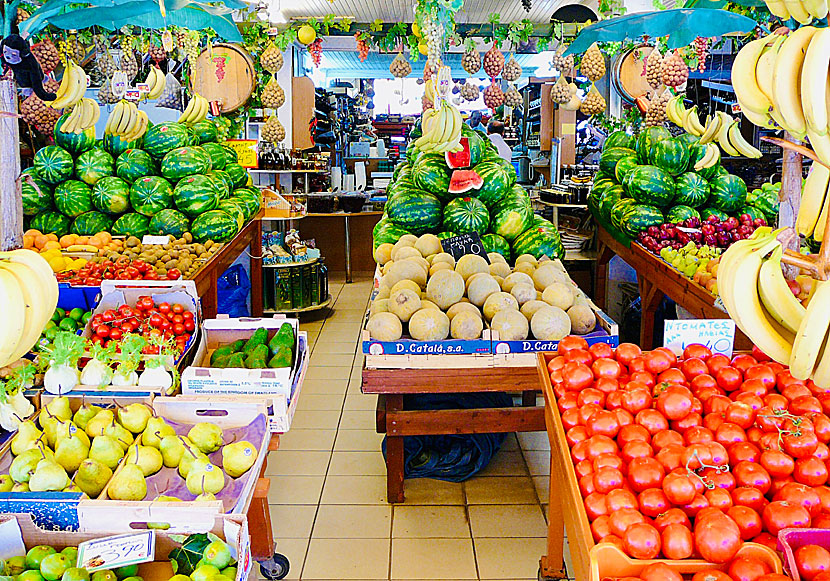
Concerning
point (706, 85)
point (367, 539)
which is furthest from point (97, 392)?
point (706, 85)

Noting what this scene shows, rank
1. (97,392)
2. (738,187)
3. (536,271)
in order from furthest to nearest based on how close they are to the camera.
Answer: (738,187) < (536,271) < (97,392)

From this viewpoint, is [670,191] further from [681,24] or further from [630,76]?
[681,24]

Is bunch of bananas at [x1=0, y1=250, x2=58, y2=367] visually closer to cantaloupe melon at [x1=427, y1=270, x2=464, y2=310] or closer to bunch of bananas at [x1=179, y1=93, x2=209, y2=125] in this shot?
cantaloupe melon at [x1=427, y1=270, x2=464, y2=310]

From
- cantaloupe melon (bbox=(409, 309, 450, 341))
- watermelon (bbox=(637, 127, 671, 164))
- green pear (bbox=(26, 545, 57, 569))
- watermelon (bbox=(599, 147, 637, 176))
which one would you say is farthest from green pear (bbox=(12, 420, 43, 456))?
watermelon (bbox=(599, 147, 637, 176))

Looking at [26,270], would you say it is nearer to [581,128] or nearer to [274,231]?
[274,231]

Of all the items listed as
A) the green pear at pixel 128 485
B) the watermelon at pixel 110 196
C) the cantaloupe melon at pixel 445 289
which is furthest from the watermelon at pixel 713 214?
the green pear at pixel 128 485

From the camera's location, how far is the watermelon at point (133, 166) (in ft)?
17.7

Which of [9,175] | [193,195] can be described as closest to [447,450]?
[9,175]

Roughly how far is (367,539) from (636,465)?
A: 157 centimetres

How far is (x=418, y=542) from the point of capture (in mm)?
3072

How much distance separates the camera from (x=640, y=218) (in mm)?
5367

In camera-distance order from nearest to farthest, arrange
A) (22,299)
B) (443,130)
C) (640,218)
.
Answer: (22,299), (443,130), (640,218)

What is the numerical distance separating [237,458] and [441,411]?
1296 millimetres

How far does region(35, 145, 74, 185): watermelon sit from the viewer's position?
17.2 feet
